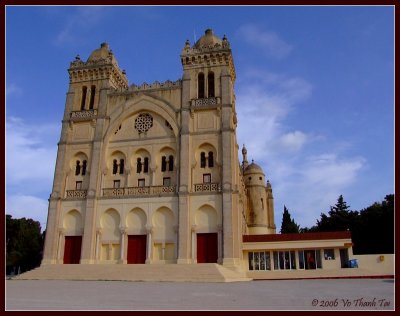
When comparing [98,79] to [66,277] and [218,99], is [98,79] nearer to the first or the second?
[218,99]

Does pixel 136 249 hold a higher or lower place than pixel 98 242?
lower

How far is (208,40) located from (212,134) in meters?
11.3

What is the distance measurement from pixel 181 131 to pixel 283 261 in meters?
14.9

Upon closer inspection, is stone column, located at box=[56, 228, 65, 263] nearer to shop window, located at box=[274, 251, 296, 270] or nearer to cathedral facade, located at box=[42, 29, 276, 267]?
cathedral facade, located at box=[42, 29, 276, 267]

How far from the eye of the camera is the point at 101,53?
1613 inches

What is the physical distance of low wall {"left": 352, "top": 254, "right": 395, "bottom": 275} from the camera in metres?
29.8

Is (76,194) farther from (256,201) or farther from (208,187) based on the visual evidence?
(256,201)

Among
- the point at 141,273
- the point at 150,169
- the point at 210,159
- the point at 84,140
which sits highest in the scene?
the point at 84,140

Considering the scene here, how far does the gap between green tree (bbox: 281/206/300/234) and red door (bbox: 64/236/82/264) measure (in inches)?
1384

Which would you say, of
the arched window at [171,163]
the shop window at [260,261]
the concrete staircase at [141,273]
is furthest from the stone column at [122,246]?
the shop window at [260,261]

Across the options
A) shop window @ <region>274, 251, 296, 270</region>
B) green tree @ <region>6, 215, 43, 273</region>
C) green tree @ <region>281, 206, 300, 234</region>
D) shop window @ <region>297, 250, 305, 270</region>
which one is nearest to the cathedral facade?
shop window @ <region>274, 251, 296, 270</region>

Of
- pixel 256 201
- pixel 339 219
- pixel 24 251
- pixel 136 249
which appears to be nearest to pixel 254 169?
pixel 256 201

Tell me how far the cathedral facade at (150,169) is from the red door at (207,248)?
8 centimetres

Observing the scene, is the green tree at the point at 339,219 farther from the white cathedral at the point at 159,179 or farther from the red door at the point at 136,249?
the red door at the point at 136,249
